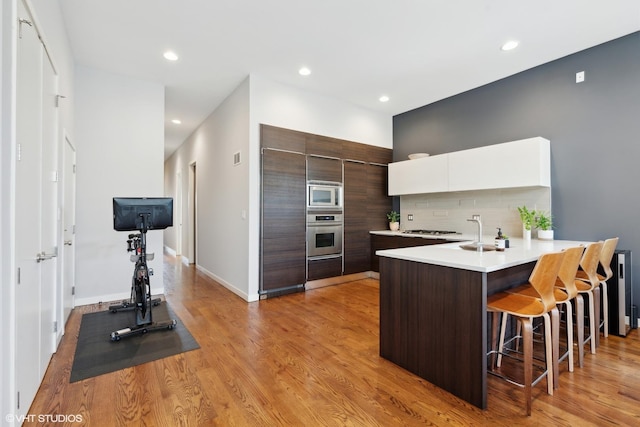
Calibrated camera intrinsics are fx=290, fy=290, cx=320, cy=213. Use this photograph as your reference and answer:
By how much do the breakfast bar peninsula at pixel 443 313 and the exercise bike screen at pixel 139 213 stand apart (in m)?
2.32

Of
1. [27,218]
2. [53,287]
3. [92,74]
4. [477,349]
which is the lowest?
[477,349]

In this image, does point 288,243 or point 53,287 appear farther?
point 288,243

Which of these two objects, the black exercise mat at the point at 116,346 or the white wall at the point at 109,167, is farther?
the white wall at the point at 109,167

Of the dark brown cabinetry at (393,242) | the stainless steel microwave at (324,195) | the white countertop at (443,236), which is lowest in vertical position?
the dark brown cabinetry at (393,242)

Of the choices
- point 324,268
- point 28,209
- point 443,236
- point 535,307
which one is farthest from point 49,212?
point 443,236

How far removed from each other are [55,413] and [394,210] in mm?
5048

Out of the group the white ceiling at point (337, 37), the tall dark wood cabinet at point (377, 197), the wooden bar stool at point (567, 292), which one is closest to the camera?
the wooden bar stool at point (567, 292)

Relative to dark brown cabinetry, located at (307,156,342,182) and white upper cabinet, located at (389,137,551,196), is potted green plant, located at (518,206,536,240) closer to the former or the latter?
white upper cabinet, located at (389,137,551,196)

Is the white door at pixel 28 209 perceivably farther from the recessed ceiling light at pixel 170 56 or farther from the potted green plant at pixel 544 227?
the potted green plant at pixel 544 227

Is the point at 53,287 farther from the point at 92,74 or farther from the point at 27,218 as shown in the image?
the point at 92,74

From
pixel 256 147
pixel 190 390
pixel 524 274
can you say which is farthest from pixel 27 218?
pixel 524 274

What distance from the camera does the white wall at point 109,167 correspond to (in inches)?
145

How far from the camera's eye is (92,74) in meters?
3.75

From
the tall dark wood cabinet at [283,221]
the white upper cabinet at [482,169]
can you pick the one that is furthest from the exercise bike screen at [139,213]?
the white upper cabinet at [482,169]
